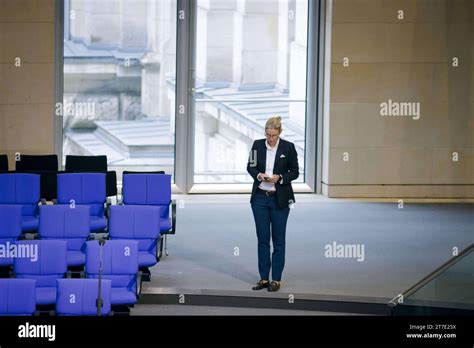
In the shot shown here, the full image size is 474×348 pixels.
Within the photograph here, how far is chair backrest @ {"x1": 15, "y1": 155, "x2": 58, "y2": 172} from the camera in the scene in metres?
14.2

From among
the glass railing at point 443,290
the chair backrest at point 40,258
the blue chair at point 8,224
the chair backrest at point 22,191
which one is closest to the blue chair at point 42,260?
the chair backrest at point 40,258

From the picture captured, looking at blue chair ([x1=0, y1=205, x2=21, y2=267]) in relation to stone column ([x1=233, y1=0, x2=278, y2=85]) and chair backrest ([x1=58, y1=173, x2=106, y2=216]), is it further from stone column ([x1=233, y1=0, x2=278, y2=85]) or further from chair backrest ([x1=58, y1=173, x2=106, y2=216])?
stone column ([x1=233, y1=0, x2=278, y2=85])

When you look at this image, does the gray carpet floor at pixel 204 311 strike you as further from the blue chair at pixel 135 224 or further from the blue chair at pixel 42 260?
the blue chair at pixel 42 260

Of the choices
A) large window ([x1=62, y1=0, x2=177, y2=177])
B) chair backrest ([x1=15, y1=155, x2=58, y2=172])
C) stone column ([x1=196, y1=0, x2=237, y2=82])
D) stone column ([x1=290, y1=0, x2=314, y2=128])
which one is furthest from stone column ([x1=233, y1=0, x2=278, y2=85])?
chair backrest ([x1=15, y1=155, x2=58, y2=172])

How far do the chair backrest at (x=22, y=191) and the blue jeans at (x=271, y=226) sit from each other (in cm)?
303

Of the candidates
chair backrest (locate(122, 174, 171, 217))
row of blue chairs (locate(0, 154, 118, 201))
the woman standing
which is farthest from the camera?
row of blue chairs (locate(0, 154, 118, 201))

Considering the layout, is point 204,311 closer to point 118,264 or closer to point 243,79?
point 118,264

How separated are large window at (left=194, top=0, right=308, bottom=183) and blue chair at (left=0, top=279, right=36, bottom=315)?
26.8 ft

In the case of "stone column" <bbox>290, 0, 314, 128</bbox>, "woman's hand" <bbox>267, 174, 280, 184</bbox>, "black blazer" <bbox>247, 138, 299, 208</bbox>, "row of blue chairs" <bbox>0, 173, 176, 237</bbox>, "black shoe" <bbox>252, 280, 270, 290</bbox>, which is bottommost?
"black shoe" <bbox>252, 280, 270, 290</bbox>

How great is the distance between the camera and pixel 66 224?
35.6 feet

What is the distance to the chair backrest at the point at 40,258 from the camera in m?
9.65

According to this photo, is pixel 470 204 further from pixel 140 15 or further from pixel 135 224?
pixel 135 224

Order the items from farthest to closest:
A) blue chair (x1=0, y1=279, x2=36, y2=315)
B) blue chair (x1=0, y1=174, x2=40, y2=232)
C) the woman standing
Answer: blue chair (x1=0, y1=174, x2=40, y2=232), the woman standing, blue chair (x1=0, y1=279, x2=36, y2=315)

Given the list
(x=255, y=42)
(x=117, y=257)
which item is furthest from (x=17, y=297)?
(x=255, y=42)
